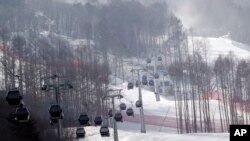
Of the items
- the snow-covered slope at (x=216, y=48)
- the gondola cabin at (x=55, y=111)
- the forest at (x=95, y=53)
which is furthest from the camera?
the snow-covered slope at (x=216, y=48)

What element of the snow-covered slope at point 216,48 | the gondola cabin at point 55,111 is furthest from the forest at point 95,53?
the gondola cabin at point 55,111

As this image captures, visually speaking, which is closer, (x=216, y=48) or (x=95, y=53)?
(x=95, y=53)

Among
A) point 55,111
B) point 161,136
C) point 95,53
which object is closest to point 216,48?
point 95,53

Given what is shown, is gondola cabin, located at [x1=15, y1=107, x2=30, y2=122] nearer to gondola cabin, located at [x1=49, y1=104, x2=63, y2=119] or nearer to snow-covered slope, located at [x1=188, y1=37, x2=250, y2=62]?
gondola cabin, located at [x1=49, y1=104, x2=63, y2=119]

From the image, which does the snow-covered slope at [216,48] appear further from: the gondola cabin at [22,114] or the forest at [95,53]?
the gondola cabin at [22,114]

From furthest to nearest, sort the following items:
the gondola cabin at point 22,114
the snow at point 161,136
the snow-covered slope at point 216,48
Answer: the snow-covered slope at point 216,48
the snow at point 161,136
the gondola cabin at point 22,114

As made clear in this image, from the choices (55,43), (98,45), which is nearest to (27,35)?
(55,43)

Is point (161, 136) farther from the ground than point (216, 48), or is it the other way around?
point (216, 48)

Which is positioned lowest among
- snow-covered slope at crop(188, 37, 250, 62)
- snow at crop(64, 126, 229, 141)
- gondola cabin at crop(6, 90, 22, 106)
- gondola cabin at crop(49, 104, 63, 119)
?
snow at crop(64, 126, 229, 141)

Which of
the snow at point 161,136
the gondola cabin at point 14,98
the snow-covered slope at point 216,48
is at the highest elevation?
the snow-covered slope at point 216,48

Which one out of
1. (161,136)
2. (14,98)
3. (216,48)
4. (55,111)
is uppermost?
(216,48)

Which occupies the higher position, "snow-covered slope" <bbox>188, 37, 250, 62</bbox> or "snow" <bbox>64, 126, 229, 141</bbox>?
"snow-covered slope" <bbox>188, 37, 250, 62</bbox>

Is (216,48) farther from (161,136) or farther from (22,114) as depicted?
(22,114)

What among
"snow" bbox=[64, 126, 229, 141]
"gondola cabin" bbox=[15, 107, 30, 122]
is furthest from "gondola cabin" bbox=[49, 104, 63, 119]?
"snow" bbox=[64, 126, 229, 141]
